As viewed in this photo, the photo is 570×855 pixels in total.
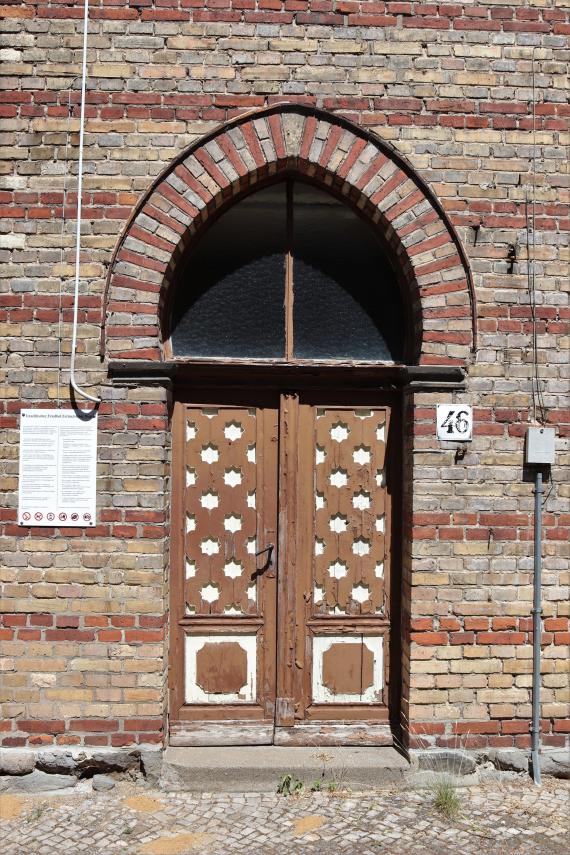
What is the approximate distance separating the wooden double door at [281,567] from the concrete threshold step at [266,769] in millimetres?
151

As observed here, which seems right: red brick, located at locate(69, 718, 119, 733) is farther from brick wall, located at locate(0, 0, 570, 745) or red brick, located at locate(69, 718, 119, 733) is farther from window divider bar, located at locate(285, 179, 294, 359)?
window divider bar, located at locate(285, 179, 294, 359)

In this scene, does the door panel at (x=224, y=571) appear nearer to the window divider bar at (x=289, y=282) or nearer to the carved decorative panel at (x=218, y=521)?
the carved decorative panel at (x=218, y=521)

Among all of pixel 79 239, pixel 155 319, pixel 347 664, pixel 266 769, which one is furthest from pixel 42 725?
pixel 79 239

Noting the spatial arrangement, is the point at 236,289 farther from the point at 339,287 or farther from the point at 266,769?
the point at 266,769

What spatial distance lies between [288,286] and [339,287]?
1.08ft

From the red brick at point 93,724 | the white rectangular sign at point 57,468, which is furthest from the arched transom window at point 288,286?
the red brick at point 93,724

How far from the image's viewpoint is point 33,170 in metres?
4.20

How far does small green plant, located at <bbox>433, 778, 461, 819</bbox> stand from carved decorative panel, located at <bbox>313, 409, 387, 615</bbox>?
104 cm

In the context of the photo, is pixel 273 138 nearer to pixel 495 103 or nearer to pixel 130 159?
pixel 130 159

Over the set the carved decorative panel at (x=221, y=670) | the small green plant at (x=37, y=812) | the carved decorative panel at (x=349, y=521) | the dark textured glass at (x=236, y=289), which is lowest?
the small green plant at (x=37, y=812)

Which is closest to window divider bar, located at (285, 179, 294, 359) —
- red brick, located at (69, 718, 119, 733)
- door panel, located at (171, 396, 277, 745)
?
door panel, located at (171, 396, 277, 745)

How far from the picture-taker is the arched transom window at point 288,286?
4.51 m

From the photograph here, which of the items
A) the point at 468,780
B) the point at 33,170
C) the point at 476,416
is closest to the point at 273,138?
the point at 33,170

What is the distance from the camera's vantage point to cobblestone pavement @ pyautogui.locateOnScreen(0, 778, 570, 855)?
11.7ft
